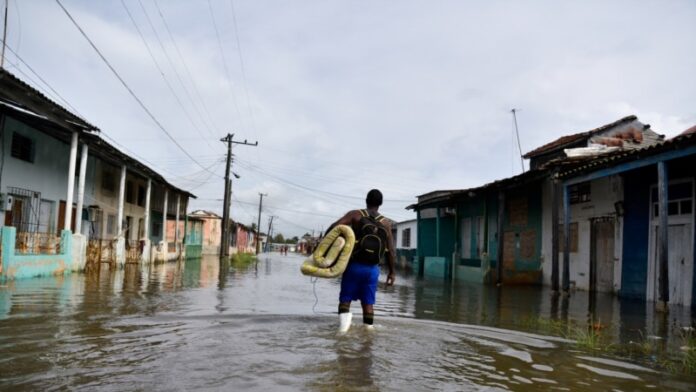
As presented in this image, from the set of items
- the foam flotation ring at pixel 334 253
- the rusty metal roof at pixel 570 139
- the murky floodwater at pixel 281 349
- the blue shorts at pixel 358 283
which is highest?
the rusty metal roof at pixel 570 139

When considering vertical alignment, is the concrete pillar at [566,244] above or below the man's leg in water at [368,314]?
above

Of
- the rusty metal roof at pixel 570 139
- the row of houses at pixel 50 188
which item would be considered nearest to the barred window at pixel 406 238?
the rusty metal roof at pixel 570 139

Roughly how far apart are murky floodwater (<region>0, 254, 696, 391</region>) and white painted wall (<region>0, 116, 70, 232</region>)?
7.10m

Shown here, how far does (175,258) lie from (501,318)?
84.6 ft

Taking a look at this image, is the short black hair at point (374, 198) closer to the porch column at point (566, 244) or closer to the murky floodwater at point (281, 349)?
the murky floodwater at point (281, 349)

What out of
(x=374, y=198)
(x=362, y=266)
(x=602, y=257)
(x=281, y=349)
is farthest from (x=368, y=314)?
(x=602, y=257)

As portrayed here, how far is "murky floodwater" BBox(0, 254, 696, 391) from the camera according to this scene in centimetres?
391

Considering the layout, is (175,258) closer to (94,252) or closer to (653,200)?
(94,252)

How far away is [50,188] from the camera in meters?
17.4

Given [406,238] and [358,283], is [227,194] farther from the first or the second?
[358,283]

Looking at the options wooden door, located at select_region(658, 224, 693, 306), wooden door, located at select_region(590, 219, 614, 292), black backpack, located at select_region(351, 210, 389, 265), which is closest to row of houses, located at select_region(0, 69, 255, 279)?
black backpack, located at select_region(351, 210, 389, 265)

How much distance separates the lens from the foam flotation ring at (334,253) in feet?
20.3

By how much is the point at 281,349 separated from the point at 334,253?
5.05ft

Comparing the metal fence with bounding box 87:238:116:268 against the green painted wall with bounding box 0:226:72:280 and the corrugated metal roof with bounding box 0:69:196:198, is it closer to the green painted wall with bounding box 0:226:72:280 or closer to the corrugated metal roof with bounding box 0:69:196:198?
the green painted wall with bounding box 0:226:72:280
